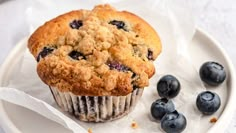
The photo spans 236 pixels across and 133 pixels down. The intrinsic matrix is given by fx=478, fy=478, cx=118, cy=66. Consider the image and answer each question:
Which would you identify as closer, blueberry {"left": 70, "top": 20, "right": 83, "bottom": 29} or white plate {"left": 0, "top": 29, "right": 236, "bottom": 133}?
white plate {"left": 0, "top": 29, "right": 236, "bottom": 133}

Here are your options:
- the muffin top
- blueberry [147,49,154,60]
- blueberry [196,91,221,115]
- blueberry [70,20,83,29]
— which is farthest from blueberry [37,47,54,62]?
blueberry [196,91,221,115]

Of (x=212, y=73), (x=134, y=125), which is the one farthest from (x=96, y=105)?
(x=212, y=73)

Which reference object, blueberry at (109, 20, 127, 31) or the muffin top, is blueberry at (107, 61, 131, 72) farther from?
blueberry at (109, 20, 127, 31)

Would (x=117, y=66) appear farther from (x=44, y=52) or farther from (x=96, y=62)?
(x=44, y=52)

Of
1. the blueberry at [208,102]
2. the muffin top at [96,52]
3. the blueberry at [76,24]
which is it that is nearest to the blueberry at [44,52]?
the muffin top at [96,52]

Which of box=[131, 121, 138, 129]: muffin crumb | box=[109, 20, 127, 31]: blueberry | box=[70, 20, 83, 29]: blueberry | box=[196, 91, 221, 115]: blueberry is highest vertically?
box=[109, 20, 127, 31]: blueberry

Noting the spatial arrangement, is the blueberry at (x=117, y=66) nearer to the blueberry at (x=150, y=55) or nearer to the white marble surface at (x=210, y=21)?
the blueberry at (x=150, y=55)

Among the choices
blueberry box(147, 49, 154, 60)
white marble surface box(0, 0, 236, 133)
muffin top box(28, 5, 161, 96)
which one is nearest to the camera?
muffin top box(28, 5, 161, 96)
